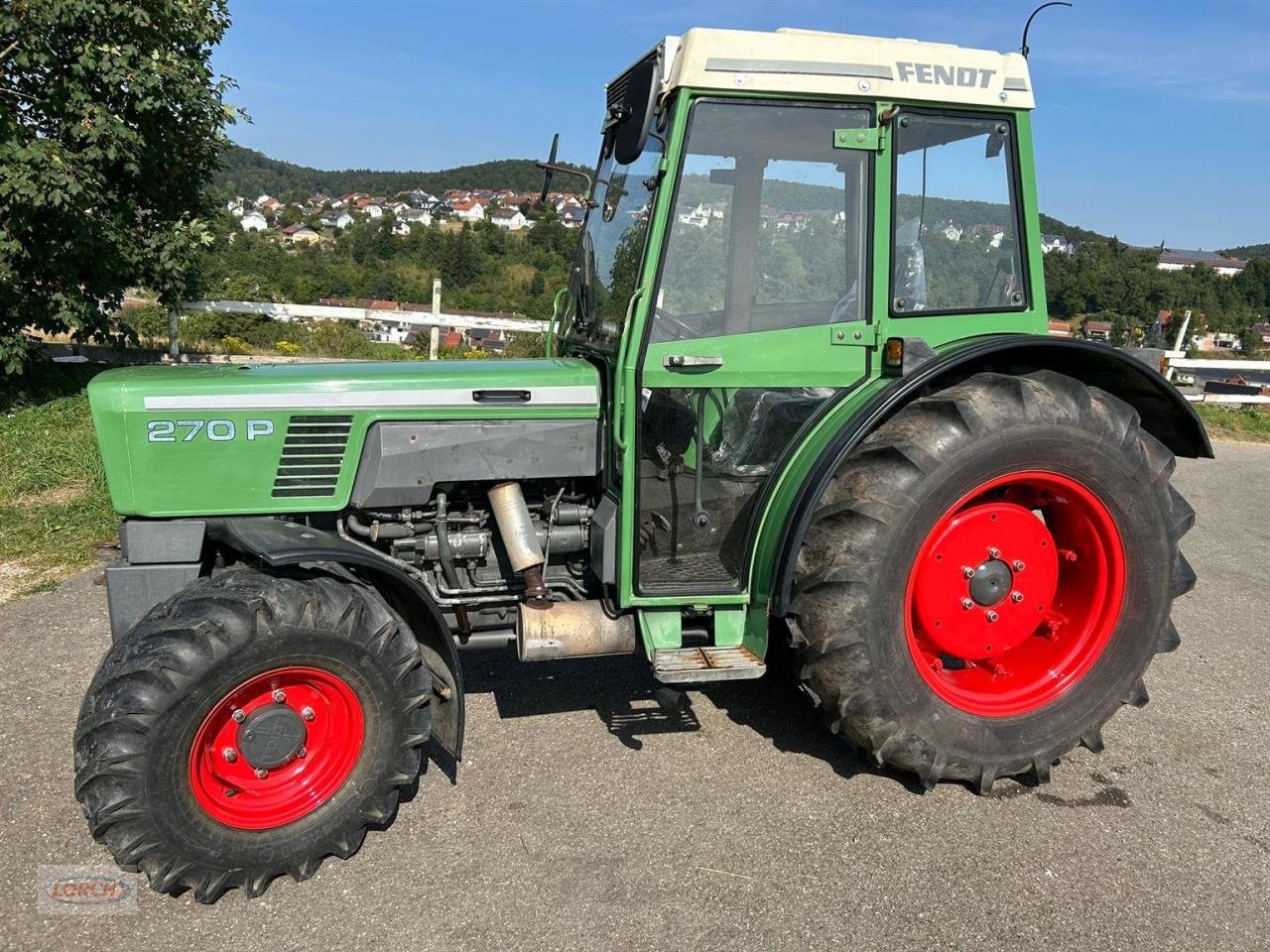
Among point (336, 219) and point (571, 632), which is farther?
point (336, 219)

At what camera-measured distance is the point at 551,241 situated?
4.25 m

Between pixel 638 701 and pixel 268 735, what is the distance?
5.44 feet

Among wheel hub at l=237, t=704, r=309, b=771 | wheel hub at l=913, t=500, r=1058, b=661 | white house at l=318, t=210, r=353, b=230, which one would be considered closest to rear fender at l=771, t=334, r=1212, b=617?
wheel hub at l=913, t=500, r=1058, b=661

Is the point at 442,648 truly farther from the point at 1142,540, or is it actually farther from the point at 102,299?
the point at 102,299

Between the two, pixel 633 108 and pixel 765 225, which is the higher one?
pixel 633 108

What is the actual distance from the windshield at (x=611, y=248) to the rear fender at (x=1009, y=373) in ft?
2.91

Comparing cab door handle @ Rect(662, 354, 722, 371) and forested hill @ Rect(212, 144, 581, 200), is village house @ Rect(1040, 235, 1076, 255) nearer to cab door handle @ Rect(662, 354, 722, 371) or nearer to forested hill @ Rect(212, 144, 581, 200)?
cab door handle @ Rect(662, 354, 722, 371)

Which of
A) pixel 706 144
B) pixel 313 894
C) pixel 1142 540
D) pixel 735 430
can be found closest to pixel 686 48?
pixel 706 144

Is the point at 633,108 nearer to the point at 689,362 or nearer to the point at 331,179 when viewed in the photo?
the point at 689,362

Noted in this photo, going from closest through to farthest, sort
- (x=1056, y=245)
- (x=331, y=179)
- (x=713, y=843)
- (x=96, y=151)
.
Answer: (x=713, y=843)
(x=1056, y=245)
(x=96, y=151)
(x=331, y=179)

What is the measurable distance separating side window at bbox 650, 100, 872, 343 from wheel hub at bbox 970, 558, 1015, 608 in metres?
1.03

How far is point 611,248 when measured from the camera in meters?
3.38

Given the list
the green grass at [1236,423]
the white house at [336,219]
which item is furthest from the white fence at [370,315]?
the white house at [336,219]

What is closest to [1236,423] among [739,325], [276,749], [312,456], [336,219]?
[739,325]
